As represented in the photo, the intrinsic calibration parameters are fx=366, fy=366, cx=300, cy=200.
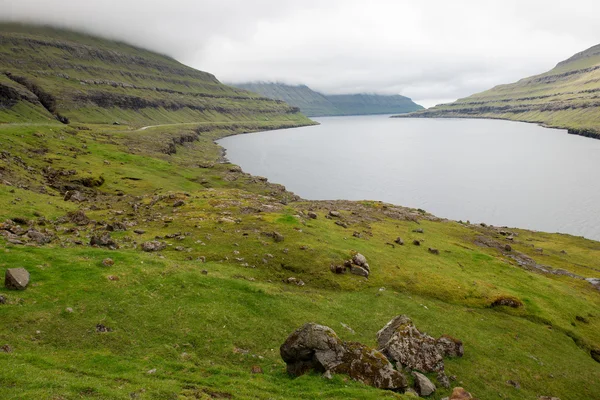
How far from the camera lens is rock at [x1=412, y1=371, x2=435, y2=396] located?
84.5 feet

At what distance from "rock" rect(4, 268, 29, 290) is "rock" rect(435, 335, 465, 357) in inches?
1357

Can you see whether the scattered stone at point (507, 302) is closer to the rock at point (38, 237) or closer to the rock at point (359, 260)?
the rock at point (359, 260)

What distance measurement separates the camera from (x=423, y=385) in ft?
85.3

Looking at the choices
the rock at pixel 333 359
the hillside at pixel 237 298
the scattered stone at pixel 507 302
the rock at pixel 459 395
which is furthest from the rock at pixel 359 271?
the rock at pixel 459 395

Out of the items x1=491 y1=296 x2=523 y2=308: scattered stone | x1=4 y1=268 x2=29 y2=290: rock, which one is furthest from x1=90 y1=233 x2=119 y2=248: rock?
x1=491 y1=296 x2=523 y2=308: scattered stone

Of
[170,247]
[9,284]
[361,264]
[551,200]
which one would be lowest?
[551,200]

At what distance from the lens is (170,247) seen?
45.7 m

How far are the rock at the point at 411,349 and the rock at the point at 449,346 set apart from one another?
2632 mm

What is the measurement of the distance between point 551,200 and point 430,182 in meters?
47.8

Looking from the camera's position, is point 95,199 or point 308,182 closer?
point 95,199

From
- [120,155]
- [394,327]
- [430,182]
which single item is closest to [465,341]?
[394,327]

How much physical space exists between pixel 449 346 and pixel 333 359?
1398 centimetres

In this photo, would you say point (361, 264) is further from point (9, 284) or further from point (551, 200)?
point (551, 200)

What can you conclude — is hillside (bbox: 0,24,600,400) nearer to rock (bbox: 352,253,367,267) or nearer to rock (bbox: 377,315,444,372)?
rock (bbox: 352,253,367,267)
